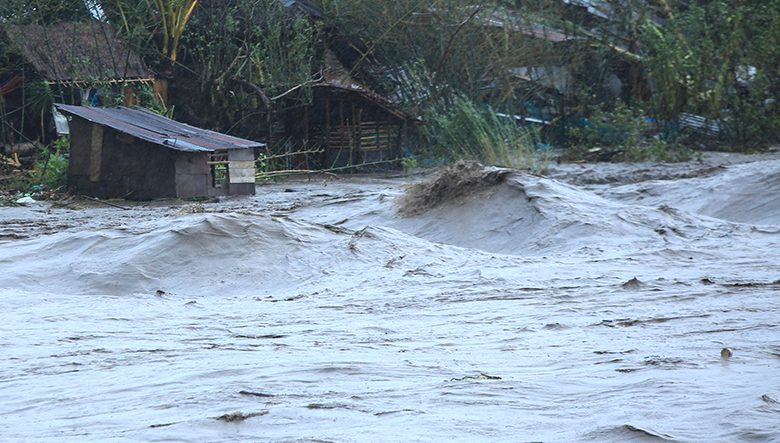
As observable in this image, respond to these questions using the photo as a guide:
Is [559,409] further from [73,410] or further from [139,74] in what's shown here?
[139,74]

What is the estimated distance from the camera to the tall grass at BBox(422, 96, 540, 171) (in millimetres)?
15656

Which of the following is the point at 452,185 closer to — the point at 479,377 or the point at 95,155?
the point at 95,155

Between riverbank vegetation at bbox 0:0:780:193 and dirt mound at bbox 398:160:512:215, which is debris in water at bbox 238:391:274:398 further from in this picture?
riverbank vegetation at bbox 0:0:780:193

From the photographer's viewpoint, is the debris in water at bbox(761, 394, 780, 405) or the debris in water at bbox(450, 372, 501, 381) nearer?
the debris in water at bbox(761, 394, 780, 405)

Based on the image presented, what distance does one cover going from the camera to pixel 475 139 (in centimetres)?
1706

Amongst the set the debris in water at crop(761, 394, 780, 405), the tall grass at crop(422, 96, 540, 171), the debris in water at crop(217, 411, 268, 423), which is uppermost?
the tall grass at crop(422, 96, 540, 171)

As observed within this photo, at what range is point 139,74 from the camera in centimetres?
1784

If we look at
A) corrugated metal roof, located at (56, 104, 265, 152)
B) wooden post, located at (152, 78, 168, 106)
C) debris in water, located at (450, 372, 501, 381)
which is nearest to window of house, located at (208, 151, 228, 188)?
corrugated metal roof, located at (56, 104, 265, 152)

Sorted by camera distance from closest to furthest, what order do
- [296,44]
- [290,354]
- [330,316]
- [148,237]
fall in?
1. [290,354]
2. [330,316]
3. [148,237]
4. [296,44]

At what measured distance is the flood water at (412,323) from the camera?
3.68m

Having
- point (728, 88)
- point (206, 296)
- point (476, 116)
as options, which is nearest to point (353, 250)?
point (206, 296)

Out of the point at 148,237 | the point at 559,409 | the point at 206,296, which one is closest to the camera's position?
the point at 559,409

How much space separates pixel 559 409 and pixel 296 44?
15.7m

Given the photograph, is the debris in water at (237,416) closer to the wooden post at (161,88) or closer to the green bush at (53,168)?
the green bush at (53,168)
